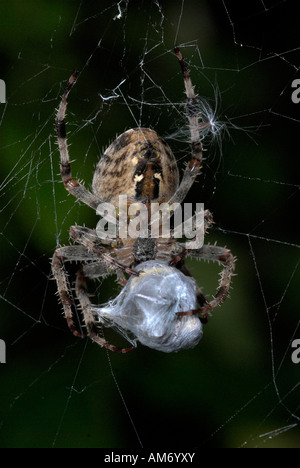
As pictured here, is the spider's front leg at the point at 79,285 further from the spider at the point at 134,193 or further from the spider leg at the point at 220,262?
the spider leg at the point at 220,262

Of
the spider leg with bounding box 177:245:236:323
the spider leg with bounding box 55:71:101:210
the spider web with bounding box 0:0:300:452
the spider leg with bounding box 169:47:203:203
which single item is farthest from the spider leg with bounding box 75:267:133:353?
the spider leg with bounding box 169:47:203:203

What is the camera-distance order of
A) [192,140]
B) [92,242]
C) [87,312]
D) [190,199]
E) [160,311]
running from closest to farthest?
1. [160,311]
2. [92,242]
3. [192,140]
4. [87,312]
5. [190,199]

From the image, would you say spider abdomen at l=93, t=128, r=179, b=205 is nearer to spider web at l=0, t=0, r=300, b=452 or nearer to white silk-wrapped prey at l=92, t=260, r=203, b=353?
spider web at l=0, t=0, r=300, b=452

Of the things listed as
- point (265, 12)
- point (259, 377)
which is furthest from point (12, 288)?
point (265, 12)
